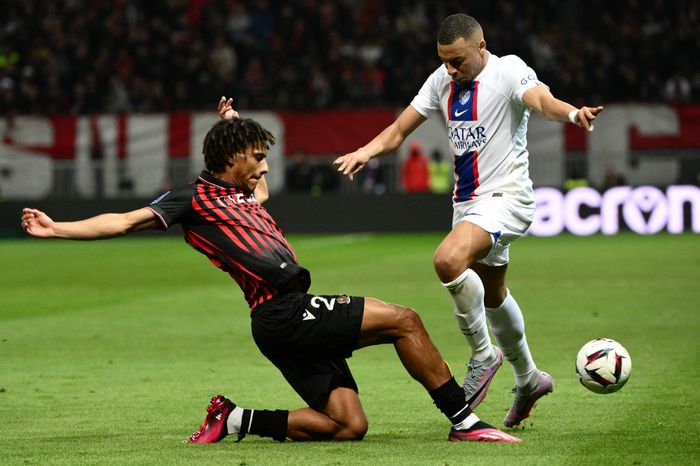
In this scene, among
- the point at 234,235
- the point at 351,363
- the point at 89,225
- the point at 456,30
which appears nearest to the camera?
the point at 89,225

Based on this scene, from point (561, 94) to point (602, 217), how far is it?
3.23m

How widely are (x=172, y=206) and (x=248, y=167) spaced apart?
0.49 meters

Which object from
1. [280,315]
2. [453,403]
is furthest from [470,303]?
[280,315]

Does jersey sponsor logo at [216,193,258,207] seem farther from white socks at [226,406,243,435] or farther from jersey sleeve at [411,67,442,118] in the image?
jersey sleeve at [411,67,442,118]

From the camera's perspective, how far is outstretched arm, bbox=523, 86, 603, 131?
6586mm

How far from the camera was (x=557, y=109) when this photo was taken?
270 inches

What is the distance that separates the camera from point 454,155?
7.57 metres

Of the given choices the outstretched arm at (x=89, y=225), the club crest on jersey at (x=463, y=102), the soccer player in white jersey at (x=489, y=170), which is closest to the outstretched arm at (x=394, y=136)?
the soccer player in white jersey at (x=489, y=170)

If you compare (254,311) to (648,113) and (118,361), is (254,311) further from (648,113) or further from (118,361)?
(648,113)

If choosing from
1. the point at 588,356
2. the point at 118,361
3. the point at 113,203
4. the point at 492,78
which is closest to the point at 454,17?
the point at 492,78

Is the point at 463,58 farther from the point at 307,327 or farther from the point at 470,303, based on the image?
the point at 307,327

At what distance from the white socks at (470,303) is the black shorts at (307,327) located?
63cm

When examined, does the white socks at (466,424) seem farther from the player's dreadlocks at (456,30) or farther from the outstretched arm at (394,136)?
the player's dreadlocks at (456,30)

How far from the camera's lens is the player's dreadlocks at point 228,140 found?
6.67 metres
